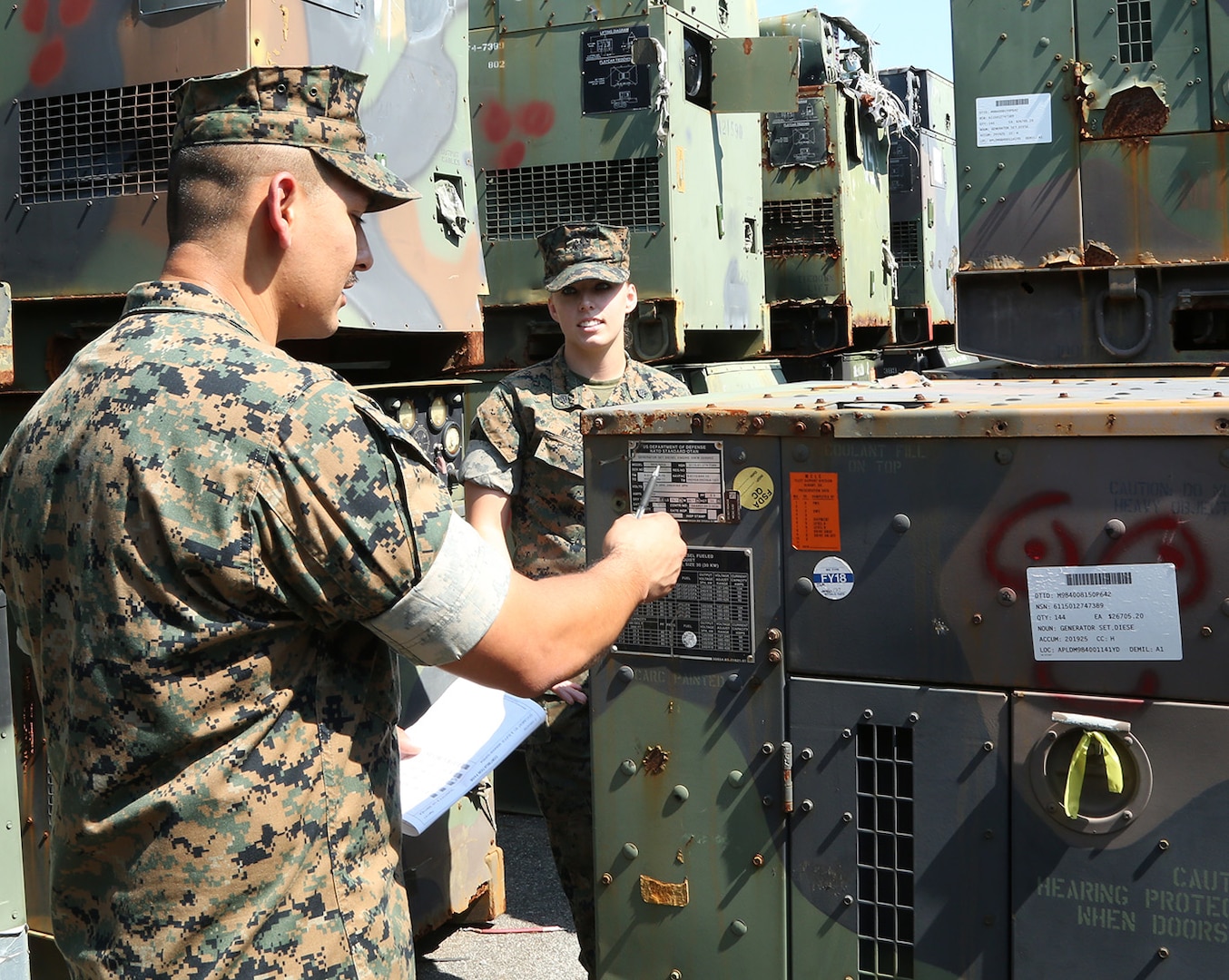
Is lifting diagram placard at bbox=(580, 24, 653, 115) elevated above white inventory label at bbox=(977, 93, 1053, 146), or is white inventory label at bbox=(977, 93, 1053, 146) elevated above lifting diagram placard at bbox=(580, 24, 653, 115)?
lifting diagram placard at bbox=(580, 24, 653, 115)

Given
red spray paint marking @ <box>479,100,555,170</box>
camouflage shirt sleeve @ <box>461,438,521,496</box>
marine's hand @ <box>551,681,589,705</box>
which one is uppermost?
red spray paint marking @ <box>479,100,555,170</box>

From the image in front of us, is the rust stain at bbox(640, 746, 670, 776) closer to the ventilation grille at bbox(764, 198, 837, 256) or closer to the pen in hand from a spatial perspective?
the pen in hand

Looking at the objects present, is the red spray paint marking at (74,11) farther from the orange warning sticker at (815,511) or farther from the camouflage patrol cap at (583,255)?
the orange warning sticker at (815,511)

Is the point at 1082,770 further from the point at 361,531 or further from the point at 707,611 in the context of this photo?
the point at 361,531

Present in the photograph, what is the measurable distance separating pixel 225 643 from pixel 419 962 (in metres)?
2.75

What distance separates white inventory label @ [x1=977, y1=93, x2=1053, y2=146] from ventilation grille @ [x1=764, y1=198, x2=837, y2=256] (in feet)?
14.7

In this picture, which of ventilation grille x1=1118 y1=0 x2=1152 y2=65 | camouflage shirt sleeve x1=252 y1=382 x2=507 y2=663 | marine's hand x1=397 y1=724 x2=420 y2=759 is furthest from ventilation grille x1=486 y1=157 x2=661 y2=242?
camouflage shirt sleeve x1=252 y1=382 x2=507 y2=663

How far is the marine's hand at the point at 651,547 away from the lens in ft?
7.43

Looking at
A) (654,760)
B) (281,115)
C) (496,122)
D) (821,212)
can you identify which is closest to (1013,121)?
(496,122)

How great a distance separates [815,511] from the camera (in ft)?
7.80

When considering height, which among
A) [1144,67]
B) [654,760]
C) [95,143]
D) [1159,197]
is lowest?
[654,760]

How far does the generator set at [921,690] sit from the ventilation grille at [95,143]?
1.86m

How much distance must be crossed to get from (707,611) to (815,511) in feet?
0.90

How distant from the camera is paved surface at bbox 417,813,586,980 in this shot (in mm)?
4184
